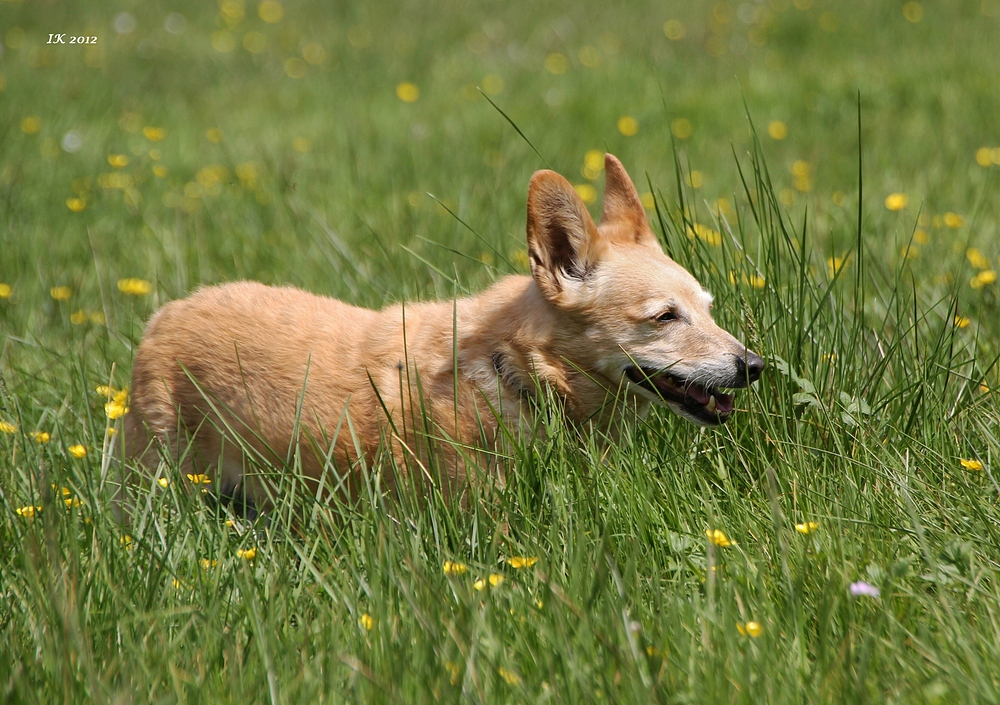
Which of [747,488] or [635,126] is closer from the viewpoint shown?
[747,488]

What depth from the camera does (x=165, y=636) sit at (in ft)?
6.21

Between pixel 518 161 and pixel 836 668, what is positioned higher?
pixel 518 161

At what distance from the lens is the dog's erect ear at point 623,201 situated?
3.22 metres

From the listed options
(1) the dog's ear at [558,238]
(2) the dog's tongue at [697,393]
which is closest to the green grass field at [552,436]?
(2) the dog's tongue at [697,393]

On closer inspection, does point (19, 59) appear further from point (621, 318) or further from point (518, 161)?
point (621, 318)

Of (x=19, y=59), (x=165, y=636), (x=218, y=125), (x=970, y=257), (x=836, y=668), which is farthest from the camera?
(x=19, y=59)

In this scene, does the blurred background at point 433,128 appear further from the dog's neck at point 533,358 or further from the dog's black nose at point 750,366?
the dog's black nose at point 750,366

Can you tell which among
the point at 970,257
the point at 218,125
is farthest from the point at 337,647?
the point at 218,125

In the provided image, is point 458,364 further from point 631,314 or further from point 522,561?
point 522,561

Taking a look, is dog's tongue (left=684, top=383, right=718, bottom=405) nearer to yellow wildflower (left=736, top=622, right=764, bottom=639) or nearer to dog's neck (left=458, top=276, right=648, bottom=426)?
dog's neck (left=458, top=276, right=648, bottom=426)

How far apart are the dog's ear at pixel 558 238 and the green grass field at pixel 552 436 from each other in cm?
24

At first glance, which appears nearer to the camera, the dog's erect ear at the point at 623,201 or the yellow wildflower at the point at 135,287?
the dog's erect ear at the point at 623,201

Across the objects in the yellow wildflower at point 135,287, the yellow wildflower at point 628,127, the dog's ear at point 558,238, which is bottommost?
the yellow wildflower at point 135,287

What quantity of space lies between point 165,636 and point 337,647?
1.21ft
